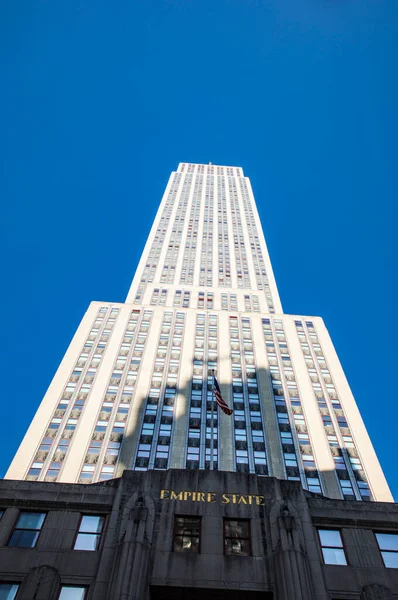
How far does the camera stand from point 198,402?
209 ft

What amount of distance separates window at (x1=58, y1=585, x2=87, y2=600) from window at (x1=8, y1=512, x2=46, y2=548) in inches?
112

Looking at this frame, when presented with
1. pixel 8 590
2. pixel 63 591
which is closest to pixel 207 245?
pixel 63 591

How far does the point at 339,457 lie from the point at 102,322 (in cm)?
4472

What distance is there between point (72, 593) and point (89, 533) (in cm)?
297

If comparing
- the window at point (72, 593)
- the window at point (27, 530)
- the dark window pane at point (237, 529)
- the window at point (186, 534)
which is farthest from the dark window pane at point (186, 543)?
the window at point (27, 530)

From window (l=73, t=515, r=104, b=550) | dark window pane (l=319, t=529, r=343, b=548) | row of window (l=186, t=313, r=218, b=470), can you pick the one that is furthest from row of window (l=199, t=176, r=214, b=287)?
window (l=73, t=515, r=104, b=550)

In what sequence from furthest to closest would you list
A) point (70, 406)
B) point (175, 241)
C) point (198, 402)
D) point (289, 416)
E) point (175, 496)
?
point (175, 241) → point (198, 402) → point (289, 416) → point (70, 406) → point (175, 496)

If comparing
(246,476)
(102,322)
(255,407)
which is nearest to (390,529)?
(246,476)

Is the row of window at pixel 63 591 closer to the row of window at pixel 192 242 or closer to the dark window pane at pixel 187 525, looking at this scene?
the dark window pane at pixel 187 525

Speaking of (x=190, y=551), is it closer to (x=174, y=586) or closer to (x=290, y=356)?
(x=174, y=586)

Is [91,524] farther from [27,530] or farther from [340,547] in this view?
[340,547]

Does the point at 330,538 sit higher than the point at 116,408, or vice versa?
the point at 116,408

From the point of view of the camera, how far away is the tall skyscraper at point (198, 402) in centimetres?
5388

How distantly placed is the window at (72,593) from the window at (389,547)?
15.0m
